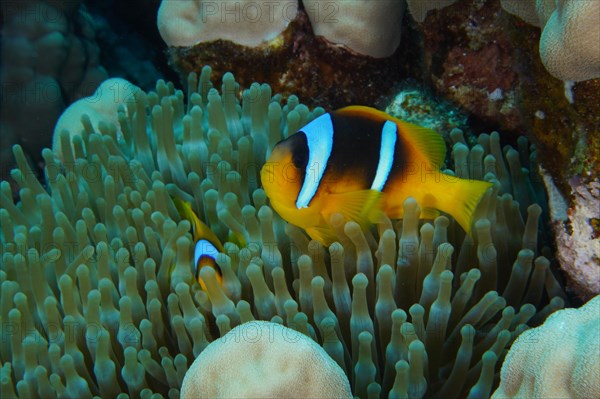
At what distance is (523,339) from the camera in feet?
3.53

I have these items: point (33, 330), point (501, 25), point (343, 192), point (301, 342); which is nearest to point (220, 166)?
point (343, 192)

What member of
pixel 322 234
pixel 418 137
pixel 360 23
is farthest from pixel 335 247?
pixel 360 23

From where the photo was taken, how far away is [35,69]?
10.7ft

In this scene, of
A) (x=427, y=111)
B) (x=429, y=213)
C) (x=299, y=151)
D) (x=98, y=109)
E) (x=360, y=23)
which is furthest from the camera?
(x=98, y=109)

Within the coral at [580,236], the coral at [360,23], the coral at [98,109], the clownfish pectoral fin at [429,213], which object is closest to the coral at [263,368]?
the clownfish pectoral fin at [429,213]

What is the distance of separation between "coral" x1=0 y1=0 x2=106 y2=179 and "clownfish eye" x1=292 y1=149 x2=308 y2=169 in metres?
2.36

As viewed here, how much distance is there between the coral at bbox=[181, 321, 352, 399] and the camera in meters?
1.03

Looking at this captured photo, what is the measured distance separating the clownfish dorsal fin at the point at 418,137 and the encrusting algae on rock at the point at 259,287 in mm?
154

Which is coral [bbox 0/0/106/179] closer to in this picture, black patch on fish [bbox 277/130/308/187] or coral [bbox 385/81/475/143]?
coral [bbox 385/81/475/143]

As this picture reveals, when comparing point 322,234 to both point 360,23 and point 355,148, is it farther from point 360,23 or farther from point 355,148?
point 360,23

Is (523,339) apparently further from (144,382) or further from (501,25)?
(501,25)

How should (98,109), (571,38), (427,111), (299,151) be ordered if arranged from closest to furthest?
(571,38), (299,151), (427,111), (98,109)

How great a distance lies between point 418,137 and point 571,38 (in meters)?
0.45

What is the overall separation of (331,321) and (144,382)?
1.78 feet
